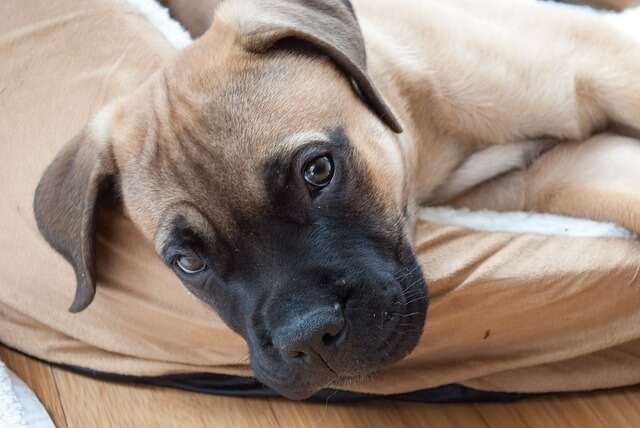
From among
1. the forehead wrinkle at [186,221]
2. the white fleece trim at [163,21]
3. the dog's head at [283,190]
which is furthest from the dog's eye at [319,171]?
the white fleece trim at [163,21]

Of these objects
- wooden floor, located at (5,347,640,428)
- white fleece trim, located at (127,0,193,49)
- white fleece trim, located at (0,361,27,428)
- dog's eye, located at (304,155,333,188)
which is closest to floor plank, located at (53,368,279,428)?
wooden floor, located at (5,347,640,428)

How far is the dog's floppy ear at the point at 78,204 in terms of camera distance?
1907 millimetres

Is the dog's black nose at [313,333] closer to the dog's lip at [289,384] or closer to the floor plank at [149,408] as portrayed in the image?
the dog's lip at [289,384]

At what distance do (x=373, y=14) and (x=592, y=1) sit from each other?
3.46 feet

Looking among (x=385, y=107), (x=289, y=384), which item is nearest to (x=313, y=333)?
(x=289, y=384)

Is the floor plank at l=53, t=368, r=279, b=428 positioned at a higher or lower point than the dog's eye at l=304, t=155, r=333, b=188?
lower

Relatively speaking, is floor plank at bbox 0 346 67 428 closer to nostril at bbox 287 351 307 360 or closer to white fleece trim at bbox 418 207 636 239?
nostril at bbox 287 351 307 360

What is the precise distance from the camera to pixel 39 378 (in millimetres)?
2361

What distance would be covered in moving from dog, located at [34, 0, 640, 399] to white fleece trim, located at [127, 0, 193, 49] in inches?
21.1

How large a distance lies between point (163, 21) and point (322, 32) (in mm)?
921

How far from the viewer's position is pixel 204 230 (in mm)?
1646

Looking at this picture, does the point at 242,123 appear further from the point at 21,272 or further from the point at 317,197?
the point at 21,272

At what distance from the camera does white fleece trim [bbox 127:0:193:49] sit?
2.51m

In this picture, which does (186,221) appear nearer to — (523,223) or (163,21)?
(523,223)
